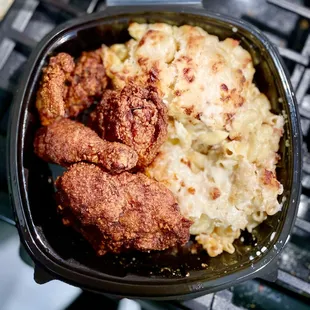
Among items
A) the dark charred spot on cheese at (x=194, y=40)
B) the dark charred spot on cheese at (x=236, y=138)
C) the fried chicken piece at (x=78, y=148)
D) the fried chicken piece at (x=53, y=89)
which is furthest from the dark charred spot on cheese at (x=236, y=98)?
the fried chicken piece at (x=53, y=89)

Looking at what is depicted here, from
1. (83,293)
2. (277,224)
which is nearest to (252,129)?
(277,224)

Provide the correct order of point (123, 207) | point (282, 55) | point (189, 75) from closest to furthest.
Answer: point (123, 207) → point (189, 75) → point (282, 55)

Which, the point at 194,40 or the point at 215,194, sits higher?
the point at 194,40

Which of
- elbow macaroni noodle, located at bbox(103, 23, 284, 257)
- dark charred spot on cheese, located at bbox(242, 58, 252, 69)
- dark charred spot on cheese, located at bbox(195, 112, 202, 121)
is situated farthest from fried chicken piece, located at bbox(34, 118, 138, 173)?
dark charred spot on cheese, located at bbox(242, 58, 252, 69)

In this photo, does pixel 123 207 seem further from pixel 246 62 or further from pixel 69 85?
pixel 246 62

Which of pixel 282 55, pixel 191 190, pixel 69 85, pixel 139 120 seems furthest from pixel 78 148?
pixel 282 55

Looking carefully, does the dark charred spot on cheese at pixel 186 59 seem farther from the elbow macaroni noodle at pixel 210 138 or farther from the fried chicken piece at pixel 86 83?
the fried chicken piece at pixel 86 83
